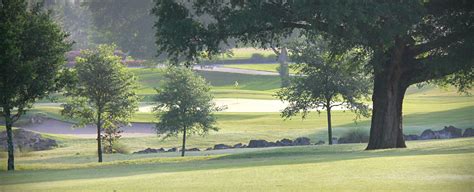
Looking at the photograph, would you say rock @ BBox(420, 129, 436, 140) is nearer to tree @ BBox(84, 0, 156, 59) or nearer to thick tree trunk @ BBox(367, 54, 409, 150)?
thick tree trunk @ BBox(367, 54, 409, 150)

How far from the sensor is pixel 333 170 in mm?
20703

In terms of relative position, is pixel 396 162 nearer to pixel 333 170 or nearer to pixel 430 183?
pixel 333 170

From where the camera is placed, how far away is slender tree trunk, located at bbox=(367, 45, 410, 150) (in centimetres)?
3541

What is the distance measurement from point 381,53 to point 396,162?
42.2 feet

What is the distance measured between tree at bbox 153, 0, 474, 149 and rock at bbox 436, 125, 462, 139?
11526 millimetres

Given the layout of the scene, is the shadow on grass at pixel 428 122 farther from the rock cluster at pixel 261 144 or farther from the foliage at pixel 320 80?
the foliage at pixel 320 80

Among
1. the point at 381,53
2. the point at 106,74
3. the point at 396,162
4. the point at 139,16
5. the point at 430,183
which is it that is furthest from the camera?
the point at 139,16

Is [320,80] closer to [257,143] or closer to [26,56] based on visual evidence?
[257,143]

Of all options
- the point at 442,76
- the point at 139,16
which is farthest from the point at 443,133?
the point at 139,16

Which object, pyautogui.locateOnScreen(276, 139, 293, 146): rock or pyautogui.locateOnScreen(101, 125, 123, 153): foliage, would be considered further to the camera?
pyautogui.locateOnScreen(276, 139, 293, 146): rock

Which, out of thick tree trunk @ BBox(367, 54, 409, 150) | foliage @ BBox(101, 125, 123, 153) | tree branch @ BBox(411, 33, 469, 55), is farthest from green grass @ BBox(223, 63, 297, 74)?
tree branch @ BBox(411, 33, 469, 55)

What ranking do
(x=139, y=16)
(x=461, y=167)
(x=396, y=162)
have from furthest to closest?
(x=139, y=16) → (x=396, y=162) → (x=461, y=167)

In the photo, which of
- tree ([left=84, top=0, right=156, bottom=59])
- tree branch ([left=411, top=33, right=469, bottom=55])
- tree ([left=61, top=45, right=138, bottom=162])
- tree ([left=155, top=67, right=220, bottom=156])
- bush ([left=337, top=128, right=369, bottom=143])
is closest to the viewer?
tree branch ([left=411, top=33, right=469, bottom=55])

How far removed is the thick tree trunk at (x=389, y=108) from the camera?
35438mm
